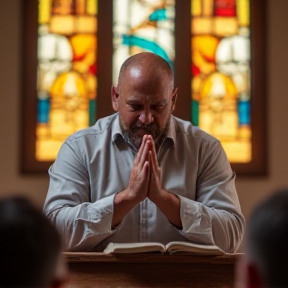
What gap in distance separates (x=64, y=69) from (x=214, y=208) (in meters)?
3.21

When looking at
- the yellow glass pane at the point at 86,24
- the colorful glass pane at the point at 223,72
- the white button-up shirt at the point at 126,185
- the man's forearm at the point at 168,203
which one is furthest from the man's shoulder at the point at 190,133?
the yellow glass pane at the point at 86,24

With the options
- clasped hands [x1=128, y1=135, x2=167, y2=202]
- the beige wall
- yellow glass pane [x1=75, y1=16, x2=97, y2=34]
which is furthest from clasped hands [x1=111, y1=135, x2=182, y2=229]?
yellow glass pane [x1=75, y1=16, x2=97, y2=34]

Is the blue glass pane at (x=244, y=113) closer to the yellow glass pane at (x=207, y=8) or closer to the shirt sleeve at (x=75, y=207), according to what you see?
the yellow glass pane at (x=207, y=8)

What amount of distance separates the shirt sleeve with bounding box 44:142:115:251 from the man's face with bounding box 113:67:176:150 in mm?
250

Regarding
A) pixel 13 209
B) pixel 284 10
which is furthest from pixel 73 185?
pixel 284 10

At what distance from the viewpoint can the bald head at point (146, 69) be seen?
3.18 meters

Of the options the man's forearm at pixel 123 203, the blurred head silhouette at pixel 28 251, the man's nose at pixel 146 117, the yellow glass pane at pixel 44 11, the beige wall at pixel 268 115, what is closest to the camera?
the blurred head silhouette at pixel 28 251

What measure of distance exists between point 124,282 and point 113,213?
0.35m

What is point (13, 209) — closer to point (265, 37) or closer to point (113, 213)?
point (113, 213)

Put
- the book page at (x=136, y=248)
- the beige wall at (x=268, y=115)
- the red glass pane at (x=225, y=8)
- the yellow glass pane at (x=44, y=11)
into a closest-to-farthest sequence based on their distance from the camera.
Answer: the book page at (x=136, y=248), the beige wall at (x=268, y=115), the yellow glass pane at (x=44, y=11), the red glass pane at (x=225, y=8)

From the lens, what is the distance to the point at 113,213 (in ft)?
9.67

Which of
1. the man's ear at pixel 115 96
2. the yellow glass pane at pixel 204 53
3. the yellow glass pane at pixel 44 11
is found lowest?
the man's ear at pixel 115 96

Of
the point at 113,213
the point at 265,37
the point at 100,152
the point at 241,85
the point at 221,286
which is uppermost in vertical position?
the point at 265,37

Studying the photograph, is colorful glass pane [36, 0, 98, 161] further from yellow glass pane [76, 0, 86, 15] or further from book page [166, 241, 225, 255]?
book page [166, 241, 225, 255]
